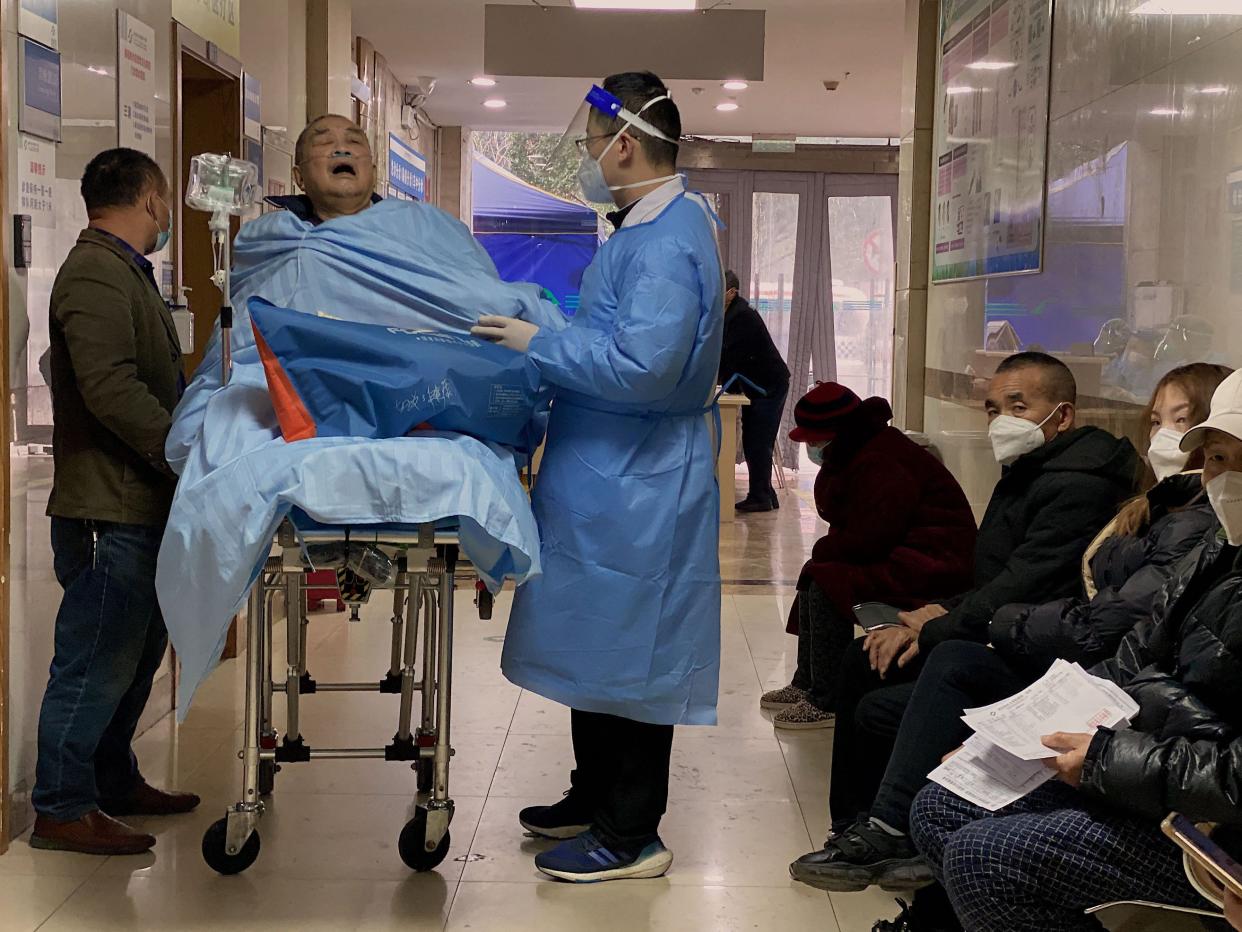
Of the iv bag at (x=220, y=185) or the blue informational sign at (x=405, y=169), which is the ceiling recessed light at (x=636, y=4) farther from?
the iv bag at (x=220, y=185)

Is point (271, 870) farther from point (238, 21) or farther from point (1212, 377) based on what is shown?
point (238, 21)

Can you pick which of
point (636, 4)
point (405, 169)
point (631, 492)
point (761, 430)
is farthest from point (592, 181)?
point (405, 169)

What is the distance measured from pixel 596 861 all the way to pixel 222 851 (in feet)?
2.48

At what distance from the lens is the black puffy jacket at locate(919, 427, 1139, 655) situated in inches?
107

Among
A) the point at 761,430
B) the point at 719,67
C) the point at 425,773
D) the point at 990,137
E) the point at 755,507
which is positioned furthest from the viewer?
the point at 761,430

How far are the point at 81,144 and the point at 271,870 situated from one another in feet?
5.65

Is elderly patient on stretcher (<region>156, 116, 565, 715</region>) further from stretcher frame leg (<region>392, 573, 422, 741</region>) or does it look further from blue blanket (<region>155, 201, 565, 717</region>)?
stretcher frame leg (<region>392, 573, 422, 741</region>)

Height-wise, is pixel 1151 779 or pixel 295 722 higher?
pixel 1151 779

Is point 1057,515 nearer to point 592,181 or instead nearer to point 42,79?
point 592,181

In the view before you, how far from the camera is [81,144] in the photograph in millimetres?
3268

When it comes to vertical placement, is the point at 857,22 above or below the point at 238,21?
above

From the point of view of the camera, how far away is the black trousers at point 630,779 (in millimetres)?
2871

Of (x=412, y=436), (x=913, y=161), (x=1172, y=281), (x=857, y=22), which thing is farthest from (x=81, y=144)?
(x=857, y=22)

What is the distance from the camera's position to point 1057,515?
2.73 metres
